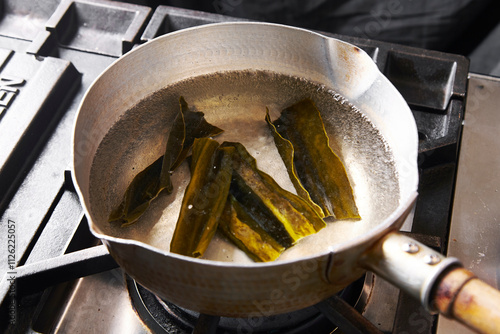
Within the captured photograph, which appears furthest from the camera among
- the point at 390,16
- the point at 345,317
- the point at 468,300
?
the point at 390,16

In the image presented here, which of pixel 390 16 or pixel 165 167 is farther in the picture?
pixel 390 16

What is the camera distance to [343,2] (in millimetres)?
1222

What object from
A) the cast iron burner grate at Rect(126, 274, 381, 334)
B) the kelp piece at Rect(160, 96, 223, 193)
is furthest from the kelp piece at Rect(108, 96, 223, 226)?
the cast iron burner grate at Rect(126, 274, 381, 334)

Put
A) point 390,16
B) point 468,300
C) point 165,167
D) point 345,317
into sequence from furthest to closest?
1. point 390,16
2. point 165,167
3. point 345,317
4. point 468,300

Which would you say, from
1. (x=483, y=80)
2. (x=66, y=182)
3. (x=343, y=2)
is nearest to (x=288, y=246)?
(x=66, y=182)

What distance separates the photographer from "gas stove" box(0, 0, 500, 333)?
0.55 metres

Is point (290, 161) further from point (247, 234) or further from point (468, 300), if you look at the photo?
point (468, 300)

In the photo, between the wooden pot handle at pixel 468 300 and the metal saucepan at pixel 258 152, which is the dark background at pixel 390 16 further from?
the wooden pot handle at pixel 468 300

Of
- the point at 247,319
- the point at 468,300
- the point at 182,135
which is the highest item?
the point at 468,300

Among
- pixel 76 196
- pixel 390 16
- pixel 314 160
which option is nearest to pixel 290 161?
pixel 314 160

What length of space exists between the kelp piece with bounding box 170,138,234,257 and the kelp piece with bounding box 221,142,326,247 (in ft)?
0.06

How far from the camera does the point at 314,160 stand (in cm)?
64

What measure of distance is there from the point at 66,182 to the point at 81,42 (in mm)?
344

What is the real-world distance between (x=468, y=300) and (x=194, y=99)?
0.47 metres
